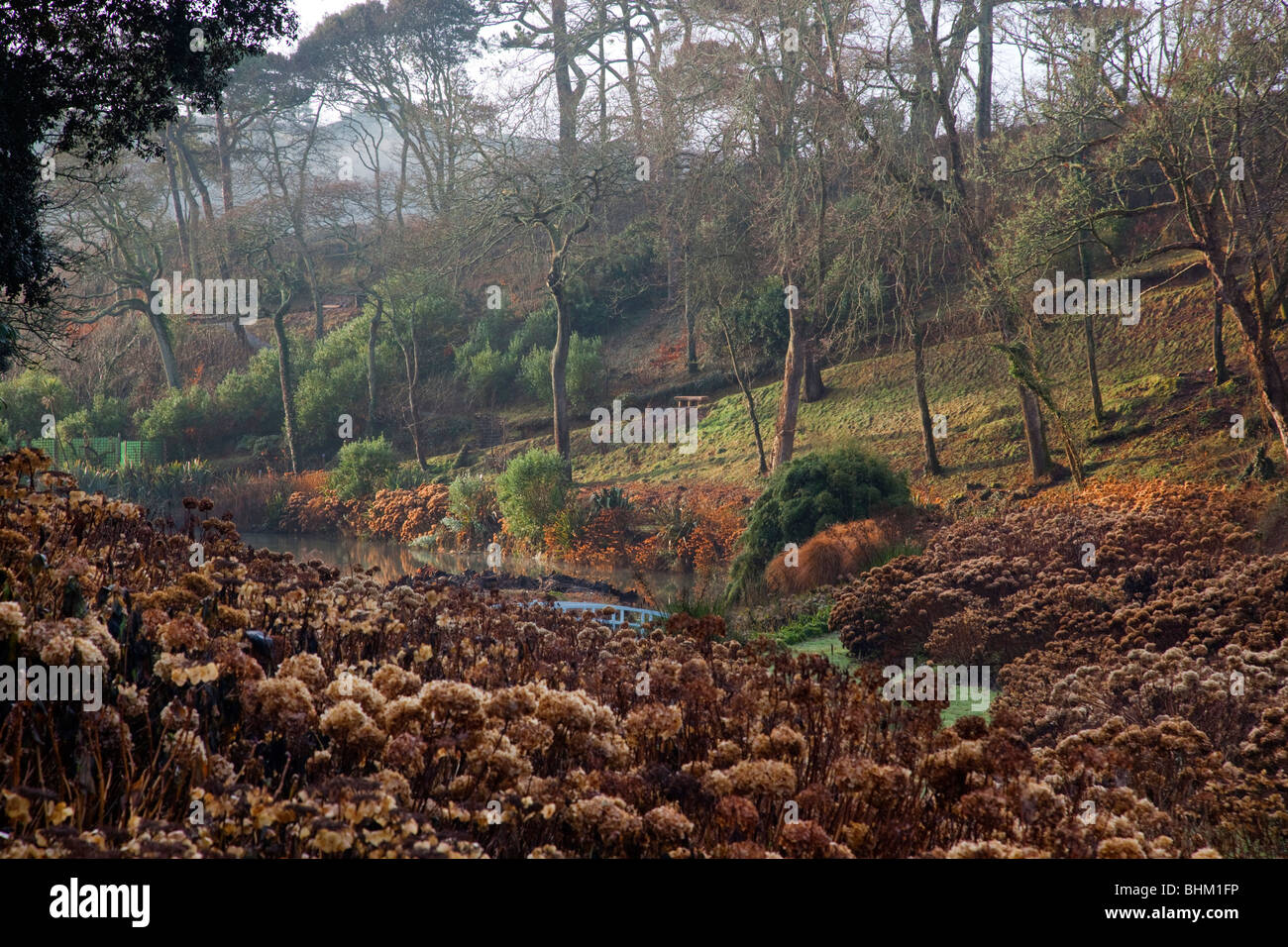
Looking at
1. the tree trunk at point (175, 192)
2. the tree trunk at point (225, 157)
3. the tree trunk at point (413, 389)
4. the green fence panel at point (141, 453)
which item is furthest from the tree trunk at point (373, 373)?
the tree trunk at point (225, 157)

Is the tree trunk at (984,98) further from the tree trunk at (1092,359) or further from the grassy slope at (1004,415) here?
the tree trunk at (1092,359)

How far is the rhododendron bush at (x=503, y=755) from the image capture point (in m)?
2.35

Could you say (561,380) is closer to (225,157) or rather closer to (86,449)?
(86,449)

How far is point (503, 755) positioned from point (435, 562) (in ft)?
46.7

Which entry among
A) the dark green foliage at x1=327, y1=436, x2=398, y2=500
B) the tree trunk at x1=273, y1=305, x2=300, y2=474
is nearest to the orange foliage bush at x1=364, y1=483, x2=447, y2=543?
the dark green foliage at x1=327, y1=436, x2=398, y2=500

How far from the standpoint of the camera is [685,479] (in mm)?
19578

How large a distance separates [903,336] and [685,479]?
5.23m

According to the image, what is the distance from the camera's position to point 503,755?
8.23 feet

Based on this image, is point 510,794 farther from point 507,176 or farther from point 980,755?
point 507,176

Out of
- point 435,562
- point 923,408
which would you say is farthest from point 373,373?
point 923,408

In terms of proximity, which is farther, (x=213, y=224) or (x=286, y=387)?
(x=213, y=224)

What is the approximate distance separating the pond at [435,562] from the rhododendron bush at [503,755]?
6842 millimetres

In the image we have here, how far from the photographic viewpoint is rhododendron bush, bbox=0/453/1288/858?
235 cm
